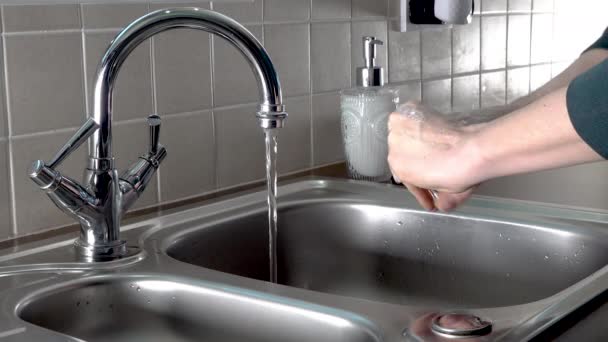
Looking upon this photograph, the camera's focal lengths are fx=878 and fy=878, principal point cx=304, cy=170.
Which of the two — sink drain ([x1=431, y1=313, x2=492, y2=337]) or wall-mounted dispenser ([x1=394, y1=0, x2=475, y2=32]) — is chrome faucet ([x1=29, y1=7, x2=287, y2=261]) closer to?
sink drain ([x1=431, y1=313, x2=492, y2=337])

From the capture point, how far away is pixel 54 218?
1.13 meters

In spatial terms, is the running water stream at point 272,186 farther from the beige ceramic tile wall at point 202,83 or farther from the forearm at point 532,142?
the forearm at point 532,142

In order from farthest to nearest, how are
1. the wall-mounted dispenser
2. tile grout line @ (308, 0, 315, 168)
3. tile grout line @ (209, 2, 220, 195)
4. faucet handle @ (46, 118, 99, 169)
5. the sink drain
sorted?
1. the wall-mounted dispenser
2. tile grout line @ (308, 0, 315, 168)
3. tile grout line @ (209, 2, 220, 195)
4. faucet handle @ (46, 118, 99, 169)
5. the sink drain

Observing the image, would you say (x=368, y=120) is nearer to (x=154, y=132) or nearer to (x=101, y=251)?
(x=154, y=132)

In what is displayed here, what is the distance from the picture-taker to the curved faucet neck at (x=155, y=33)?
0.96 metres

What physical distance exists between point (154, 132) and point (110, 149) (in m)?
0.08

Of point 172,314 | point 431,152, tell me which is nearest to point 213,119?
point 172,314

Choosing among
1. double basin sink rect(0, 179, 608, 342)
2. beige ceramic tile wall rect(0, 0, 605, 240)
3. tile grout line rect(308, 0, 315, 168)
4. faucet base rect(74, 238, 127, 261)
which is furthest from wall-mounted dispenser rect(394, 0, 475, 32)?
faucet base rect(74, 238, 127, 261)

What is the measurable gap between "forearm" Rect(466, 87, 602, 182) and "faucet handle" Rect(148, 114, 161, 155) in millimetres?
450

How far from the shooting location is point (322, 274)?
1.30m

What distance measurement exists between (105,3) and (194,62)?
0.60ft

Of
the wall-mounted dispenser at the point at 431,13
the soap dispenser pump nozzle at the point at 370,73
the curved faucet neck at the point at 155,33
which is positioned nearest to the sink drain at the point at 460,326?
the curved faucet neck at the point at 155,33

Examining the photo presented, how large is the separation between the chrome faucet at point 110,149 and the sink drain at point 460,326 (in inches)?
13.7

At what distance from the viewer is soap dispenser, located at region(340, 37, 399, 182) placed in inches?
54.8
